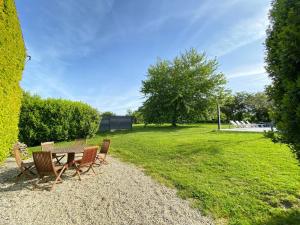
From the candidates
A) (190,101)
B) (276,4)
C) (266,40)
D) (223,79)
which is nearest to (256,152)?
(266,40)

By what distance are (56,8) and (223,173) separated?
1187cm

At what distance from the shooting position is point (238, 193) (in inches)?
201

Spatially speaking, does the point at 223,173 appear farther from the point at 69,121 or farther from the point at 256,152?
the point at 69,121

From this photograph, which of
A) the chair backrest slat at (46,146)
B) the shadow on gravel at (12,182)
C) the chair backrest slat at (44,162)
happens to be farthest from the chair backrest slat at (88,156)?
the chair backrest slat at (46,146)

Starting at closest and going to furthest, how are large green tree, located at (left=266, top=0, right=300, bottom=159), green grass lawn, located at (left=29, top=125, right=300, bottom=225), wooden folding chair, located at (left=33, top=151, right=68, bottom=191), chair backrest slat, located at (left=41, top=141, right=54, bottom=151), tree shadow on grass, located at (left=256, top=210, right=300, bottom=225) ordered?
large green tree, located at (left=266, top=0, right=300, bottom=159)
tree shadow on grass, located at (left=256, top=210, right=300, bottom=225)
green grass lawn, located at (left=29, top=125, right=300, bottom=225)
wooden folding chair, located at (left=33, top=151, right=68, bottom=191)
chair backrest slat, located at (left=41, top=141, right=54, bottom=151)

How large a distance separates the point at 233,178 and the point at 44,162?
16.9 feet

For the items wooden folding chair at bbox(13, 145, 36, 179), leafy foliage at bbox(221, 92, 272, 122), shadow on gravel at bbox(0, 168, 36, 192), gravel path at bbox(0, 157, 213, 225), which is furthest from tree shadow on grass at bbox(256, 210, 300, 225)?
leafy foliage at bbox(221, 92, 272, 122)

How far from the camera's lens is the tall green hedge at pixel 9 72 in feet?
23.9

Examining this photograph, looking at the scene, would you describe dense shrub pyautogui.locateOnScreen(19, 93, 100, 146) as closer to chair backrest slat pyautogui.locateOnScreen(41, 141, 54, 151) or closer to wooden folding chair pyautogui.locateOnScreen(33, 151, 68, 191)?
chair backrest slat pyautogui.locateOnScreen(41, 141, 54, 151)

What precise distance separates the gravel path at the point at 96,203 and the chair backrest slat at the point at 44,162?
398 millimetres

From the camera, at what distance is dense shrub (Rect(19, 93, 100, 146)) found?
13914mm

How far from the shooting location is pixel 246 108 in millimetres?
45594

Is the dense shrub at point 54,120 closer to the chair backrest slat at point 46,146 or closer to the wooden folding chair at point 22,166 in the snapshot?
the chair backrest slat at point 46,146

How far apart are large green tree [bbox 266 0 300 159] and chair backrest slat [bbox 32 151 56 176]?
17.3ft
